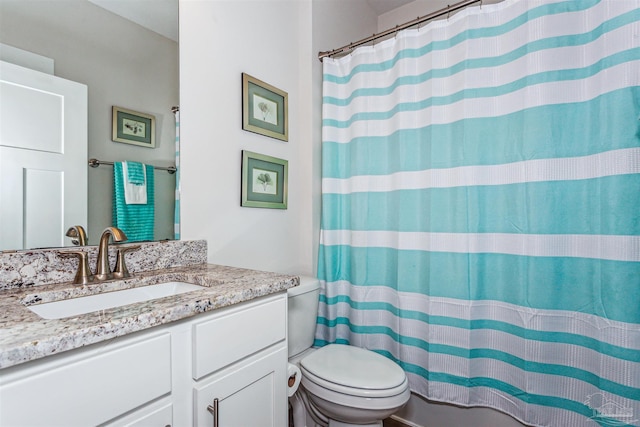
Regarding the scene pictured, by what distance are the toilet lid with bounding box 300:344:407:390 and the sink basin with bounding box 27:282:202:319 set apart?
64 centimetres

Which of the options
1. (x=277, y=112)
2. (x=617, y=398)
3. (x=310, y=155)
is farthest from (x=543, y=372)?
(x=277, y=112)

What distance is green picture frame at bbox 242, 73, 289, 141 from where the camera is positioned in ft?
5.20

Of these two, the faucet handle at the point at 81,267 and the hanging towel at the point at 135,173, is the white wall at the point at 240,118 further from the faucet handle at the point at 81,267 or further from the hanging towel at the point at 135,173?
the faucet handle at the point at 81,267

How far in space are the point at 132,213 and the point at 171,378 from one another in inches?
27.1

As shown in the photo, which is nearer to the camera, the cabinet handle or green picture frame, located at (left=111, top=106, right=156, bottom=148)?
the cabinet handle

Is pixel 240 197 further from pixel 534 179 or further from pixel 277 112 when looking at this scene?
pixel 534 179

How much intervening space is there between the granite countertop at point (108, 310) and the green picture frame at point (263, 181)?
1.71ft

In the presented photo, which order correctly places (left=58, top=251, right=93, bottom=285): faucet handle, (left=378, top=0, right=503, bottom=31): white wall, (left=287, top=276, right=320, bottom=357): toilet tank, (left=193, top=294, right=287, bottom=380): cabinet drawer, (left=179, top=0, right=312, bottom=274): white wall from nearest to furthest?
(left=193, top=294, right=287, bottom=380): cabinet drawer, (left=58, top=251, right=93, bottom=285): faucet handle, (left=179, top=0, right=312, bottom=274): white wall, (left=287, top=276, right=320, bottom=357): toilet tank, (left=378, top=0, right=503, bottom=31): white wall

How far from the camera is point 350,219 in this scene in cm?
180

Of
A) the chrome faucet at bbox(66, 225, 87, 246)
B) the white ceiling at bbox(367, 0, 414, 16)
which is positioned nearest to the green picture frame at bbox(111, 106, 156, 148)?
the chrome faucet at bbox(66, 225, 87, 246)

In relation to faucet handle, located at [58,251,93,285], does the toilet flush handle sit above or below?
below

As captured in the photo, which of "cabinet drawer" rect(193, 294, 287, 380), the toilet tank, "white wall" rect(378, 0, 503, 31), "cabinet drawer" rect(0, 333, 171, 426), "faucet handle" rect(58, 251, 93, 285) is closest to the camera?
"cabinet drawer" rect(0, 333, 171, 426)

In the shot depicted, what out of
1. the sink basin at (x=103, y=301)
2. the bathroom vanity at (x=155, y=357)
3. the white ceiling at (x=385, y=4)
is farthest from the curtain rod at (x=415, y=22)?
the sink basin at (x=103, y=301)

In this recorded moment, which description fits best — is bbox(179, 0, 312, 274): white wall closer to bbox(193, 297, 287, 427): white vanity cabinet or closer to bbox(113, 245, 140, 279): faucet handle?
bbox(113, 245, 140, 279): faucet handle
